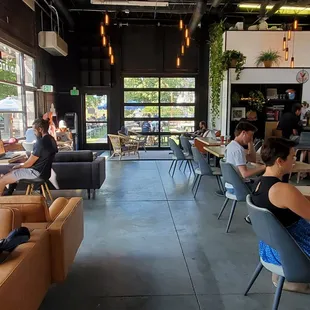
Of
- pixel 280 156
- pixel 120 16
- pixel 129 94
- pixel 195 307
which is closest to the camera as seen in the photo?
pixel 280 156

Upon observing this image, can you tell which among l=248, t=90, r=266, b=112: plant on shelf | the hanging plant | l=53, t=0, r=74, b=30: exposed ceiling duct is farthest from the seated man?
l=248, t=90, r=266, b=112: plant on shelf

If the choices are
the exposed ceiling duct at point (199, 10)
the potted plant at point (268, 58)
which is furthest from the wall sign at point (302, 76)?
the exposed ceiling duct at point (199, 10)

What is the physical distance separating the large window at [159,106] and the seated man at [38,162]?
7698 millimetres

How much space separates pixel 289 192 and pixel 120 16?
35.7 feet

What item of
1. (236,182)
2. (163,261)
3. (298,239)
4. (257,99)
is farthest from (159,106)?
(298,239)

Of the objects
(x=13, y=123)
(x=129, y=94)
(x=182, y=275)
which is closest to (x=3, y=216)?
(x=182, y=275)

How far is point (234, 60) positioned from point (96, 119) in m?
5.41

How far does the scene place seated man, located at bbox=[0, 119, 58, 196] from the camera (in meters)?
4.63

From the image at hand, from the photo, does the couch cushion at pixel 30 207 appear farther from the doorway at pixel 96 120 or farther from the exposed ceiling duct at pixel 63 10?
the doorway at pixel 96 120

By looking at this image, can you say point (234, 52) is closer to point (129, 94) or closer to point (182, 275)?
point (129, 94)

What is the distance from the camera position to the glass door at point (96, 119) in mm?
12266

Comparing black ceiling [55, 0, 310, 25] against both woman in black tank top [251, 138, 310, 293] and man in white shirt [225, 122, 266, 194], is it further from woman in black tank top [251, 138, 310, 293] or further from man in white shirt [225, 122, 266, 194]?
woman in black tank top [251, 138, 310, 293]

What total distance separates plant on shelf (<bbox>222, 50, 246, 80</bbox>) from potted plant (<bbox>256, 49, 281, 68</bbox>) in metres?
0.48

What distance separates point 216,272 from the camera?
9.88 feet
